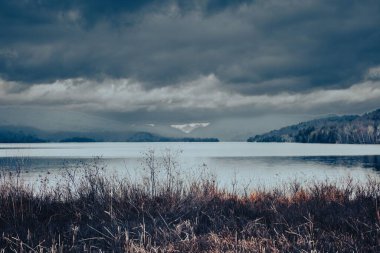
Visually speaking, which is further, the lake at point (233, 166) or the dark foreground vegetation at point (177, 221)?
the lake at point (233, 166)

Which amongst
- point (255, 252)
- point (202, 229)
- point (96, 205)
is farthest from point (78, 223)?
point (255, 252)

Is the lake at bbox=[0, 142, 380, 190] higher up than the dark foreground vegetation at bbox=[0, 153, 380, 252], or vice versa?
the dark foreground vegetation at bbox=[0, 153, 380, 252]

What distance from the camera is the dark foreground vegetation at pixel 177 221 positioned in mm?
7102

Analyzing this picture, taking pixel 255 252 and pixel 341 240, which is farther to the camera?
pixel 341 240

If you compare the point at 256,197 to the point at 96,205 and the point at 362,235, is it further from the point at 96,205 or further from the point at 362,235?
the point at 362,235

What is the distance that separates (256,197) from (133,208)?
483 cm

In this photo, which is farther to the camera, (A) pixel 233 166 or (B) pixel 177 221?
(A) pixel 233 166

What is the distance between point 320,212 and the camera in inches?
388

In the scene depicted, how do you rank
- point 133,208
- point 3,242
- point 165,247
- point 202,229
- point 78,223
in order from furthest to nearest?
point 133,208
point 78,223
point 202,229
point 3,242
point 165,247

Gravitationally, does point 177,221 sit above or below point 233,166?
above

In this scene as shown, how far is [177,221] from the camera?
9.46 meters

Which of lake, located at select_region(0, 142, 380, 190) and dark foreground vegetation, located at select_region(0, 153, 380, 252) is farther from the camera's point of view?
lake, located at select_region(0, 142, 380, 190)

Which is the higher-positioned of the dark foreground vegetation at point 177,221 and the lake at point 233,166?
the dark foreground vegetation at point 177,221

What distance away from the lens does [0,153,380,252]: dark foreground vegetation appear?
710 centimetres
